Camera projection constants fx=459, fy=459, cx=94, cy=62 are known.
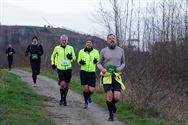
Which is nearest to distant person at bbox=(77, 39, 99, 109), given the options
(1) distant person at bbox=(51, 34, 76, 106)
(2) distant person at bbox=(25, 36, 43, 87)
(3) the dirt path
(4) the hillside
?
(1) distant person at bbox=(51, 34, 76, 106)

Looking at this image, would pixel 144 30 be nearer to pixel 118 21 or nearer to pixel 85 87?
pixel 118 21

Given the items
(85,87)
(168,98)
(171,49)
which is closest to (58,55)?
(85,87)

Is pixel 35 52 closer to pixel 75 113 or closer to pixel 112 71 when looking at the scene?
pixel 75 113

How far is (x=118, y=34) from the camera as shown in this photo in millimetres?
27812

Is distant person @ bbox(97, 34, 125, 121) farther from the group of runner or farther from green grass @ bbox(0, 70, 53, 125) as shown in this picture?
green grass @ bbox(0, 70, 53, 125)

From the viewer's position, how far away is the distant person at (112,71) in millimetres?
11039

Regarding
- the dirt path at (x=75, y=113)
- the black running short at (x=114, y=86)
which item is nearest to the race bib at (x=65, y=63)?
the dirt path at (x=75, y=113)

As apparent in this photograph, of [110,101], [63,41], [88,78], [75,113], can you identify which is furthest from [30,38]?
[110,101]

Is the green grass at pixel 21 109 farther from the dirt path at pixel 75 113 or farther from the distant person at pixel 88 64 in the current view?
the distant person at pixel 88 64

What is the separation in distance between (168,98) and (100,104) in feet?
6.79

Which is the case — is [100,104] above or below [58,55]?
below

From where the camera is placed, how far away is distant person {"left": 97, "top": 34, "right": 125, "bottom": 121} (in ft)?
36.2

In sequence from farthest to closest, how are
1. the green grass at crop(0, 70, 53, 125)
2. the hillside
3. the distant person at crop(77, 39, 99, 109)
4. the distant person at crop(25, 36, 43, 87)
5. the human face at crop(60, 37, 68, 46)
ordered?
the hillside → the distant person at crop(25, 36, 43, 87) → the human face at crop(60, 37, 68, 46) → the distant person at crop(77, 39, 99, 109) → the green grass at crop(0, 70, 53, 125)

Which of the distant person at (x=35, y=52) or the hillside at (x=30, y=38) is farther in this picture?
the hillside at (x=30, y=38)
